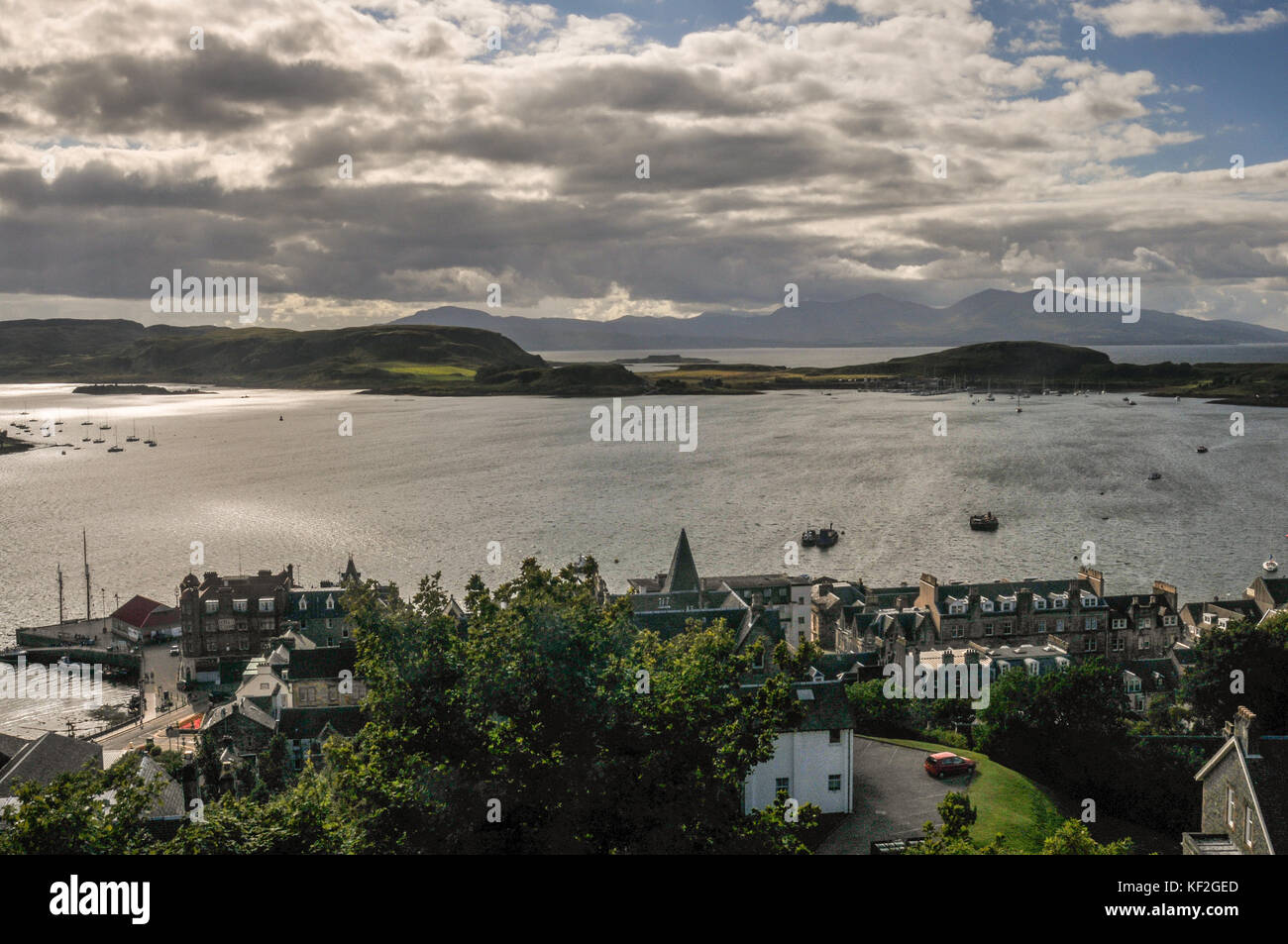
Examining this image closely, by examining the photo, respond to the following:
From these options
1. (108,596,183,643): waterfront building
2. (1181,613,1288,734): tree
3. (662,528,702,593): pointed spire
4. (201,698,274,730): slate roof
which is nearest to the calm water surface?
(108,596,183,643): waterfront building

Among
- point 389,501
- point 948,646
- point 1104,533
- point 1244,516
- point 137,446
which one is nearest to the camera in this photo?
point 948,646

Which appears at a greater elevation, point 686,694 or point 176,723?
point 686,694

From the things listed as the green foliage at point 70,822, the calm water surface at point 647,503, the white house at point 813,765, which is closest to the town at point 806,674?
the white house at point 813,765

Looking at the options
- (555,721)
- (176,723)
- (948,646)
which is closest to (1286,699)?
(948,646)

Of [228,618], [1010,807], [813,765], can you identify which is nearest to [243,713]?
[813,765]

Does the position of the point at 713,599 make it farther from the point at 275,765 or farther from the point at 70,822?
the point at 70,822
